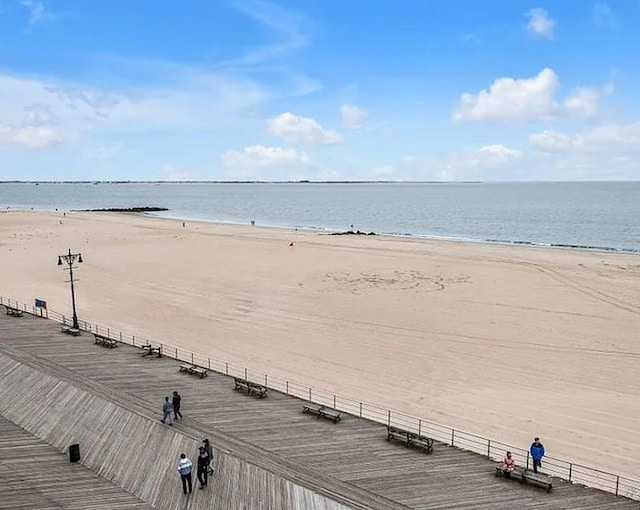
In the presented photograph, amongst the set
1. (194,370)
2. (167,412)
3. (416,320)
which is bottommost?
(167,412)

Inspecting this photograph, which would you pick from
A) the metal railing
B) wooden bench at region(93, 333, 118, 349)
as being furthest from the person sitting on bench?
wooden bench at region(93, 333, 118, 349)

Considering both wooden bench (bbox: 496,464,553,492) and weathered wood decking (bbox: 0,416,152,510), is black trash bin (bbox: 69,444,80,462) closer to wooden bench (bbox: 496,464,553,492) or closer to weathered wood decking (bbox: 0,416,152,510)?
weathered wood decking (bbox: 0,416,152,510)

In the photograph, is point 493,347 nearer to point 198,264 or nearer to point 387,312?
point 387,312

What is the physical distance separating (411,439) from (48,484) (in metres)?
8.41

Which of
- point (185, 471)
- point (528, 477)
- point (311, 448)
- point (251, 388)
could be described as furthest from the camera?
point (251, 388)

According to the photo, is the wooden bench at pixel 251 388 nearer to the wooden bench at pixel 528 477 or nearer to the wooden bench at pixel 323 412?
the wooden bench at pixel 323 412

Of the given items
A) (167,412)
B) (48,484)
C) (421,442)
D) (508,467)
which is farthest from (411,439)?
(48,484)

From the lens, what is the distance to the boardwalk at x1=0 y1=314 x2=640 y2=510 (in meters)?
11.5

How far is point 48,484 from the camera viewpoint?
40.1 feet

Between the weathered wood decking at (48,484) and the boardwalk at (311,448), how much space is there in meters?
2.41

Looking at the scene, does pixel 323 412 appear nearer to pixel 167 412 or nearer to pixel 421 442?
pixel 421 442

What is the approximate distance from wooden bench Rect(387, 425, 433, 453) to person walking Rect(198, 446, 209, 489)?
4613 mm

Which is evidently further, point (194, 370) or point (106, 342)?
point (106, 342)

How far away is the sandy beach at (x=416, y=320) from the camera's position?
18594 mm
